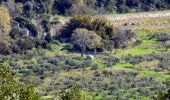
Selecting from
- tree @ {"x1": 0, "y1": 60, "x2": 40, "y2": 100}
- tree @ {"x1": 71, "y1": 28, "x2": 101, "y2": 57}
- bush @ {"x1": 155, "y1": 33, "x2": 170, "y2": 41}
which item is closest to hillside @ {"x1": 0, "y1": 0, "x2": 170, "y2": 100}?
tree @ {"x1": 71, "y1": 28, "x2": 101, "y2": 57}

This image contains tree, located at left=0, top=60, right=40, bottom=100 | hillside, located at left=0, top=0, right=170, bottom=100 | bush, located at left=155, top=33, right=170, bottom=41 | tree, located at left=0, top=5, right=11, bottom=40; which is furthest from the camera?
bush, located at left=155, top=33, right=170, bottom=41

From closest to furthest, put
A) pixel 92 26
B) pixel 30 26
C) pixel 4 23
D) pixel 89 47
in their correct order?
1. pixel 89 47
2. pixel 4 23
3. pixel 92 26
4. pixel 30 26

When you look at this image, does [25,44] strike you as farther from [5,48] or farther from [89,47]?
[89,47]

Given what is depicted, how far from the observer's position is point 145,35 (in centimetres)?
7869

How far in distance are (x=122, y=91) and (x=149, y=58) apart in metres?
13.7

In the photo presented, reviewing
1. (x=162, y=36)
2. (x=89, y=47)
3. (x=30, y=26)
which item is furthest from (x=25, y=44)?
(x=162, y=36)

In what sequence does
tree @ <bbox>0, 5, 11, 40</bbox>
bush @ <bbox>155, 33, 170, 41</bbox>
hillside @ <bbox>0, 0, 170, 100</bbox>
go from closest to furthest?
hillside @ <bbox>0, 0, 170, 100</bbox>, tree @ <bbox>0, 5, 11, 40</bbox>, bush @ <bbox>155, 33, 170, 41</bbox>

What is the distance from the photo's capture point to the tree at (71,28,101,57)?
229ft

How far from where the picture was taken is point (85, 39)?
70750 millimetres

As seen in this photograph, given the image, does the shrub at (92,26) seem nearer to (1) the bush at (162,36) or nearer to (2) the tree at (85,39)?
(2) the tree at (85,39)

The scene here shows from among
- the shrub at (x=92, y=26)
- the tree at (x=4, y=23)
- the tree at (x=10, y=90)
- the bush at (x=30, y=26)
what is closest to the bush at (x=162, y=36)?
the shrub at (x=92, y=26)

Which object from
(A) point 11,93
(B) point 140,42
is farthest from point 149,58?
(A) point 11,93

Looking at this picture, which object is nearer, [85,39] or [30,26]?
[85,39]

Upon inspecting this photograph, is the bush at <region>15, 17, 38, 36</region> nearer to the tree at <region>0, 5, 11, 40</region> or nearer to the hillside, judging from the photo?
the hillside
